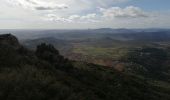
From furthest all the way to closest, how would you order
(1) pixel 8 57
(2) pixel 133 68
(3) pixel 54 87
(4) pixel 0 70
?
1. (2) pixel 133 68
2. (1) pixel 8 57
3. (4) pixel 0 70
4. (3) pixel 54 87

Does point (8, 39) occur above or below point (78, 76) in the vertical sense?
above

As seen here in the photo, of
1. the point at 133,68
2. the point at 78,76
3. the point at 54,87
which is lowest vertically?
the point at 133,68

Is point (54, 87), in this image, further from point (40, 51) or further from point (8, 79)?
point (40, 51)

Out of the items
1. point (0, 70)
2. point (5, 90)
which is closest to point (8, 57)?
point (0, 70)

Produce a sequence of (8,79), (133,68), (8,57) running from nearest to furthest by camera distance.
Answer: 1. (8,79)
2. (8,57)
3. (133,68)

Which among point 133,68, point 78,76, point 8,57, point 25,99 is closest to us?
point 25,99

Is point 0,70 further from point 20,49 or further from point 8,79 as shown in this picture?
point 20,49

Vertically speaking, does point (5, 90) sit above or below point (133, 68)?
above

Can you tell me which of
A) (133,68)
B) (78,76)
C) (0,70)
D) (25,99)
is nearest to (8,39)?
(78,76)

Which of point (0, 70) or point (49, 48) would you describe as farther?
point (49, 48)
